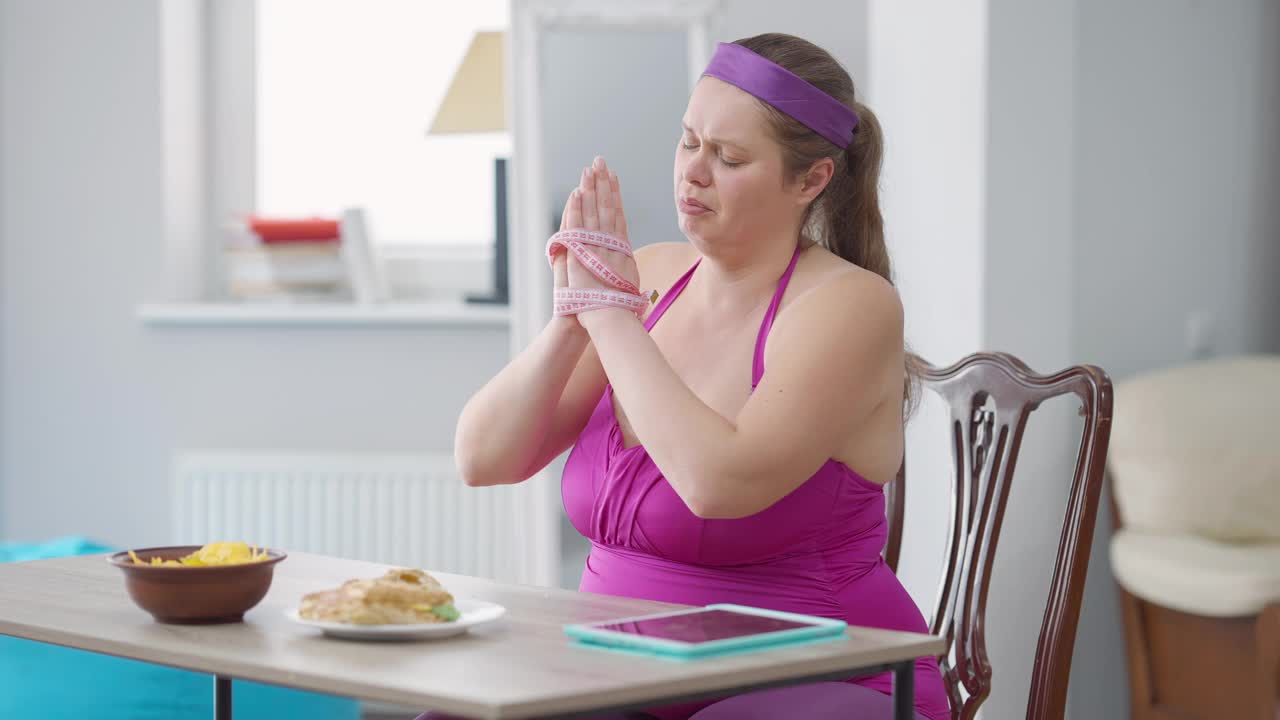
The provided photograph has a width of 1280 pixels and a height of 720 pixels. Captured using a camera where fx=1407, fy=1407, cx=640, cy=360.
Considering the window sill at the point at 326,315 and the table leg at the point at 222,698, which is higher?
the window sill at the point at 326,315

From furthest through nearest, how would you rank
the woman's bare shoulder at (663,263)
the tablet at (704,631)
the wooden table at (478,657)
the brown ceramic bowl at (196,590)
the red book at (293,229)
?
the red book at (293,229) → the woman's bare shoulder at (663,263) → the brown ceramic bowl at (196,590) → the tablet at (704,631) → the wooden table at (478,657)

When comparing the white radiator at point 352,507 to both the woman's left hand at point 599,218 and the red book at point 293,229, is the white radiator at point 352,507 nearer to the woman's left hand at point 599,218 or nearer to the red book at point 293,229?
the red book at point 293,229

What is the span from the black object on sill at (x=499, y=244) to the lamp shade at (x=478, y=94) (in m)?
0.24

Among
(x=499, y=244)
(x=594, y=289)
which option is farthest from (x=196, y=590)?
(x=499, y=244)

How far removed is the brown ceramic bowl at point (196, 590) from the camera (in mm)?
1150

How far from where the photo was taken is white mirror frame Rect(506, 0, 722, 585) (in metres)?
3.19

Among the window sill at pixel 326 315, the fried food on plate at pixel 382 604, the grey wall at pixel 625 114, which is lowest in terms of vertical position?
the fried food on plate at pixel 382 604

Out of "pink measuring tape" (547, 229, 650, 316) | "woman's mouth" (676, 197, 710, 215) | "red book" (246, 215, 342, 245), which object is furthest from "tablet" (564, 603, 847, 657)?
"red book" (246, 215, 342, 245)

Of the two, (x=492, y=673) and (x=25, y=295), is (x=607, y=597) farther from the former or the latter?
(x=25, y=295)

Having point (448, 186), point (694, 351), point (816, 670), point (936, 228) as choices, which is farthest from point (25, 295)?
point (816, 670)

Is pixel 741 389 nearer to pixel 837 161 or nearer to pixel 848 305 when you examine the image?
pixel 848 305

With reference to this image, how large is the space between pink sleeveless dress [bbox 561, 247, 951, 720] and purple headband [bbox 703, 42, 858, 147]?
25 centimetres

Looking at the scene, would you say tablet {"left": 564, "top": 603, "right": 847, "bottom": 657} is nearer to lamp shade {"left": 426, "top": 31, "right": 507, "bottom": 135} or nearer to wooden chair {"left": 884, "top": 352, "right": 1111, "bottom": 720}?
wooden chair {"left": 884, "top": 352, "right": 1111, "bottom": 720}

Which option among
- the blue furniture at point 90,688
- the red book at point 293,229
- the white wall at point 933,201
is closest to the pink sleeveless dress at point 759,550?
the blue furniture at point 90,688
